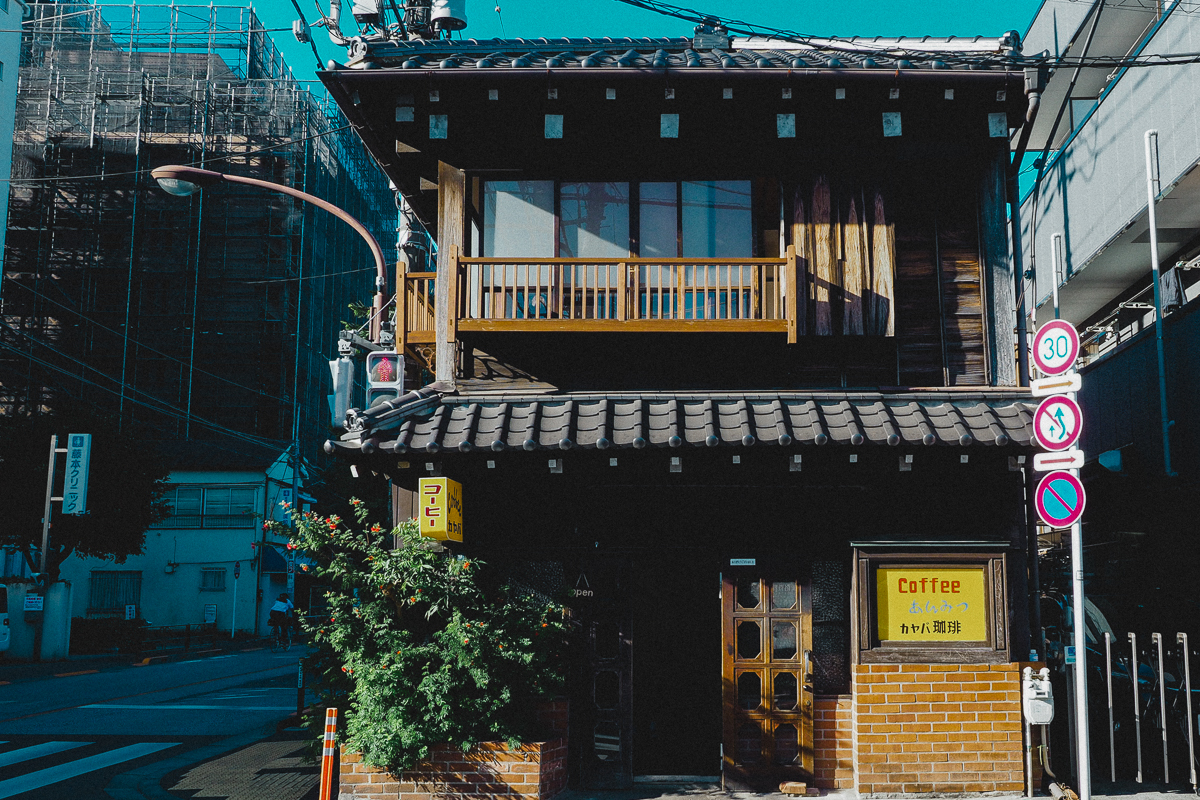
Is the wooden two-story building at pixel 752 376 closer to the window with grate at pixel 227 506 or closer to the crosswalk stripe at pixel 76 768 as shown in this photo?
the crosswalk stripe at pixel 76 768

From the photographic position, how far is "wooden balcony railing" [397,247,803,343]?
395 inches

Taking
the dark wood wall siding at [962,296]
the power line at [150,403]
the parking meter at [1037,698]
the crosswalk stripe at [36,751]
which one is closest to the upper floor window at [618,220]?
the dark wood wall siding at [962,296]

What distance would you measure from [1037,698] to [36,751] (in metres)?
12.7

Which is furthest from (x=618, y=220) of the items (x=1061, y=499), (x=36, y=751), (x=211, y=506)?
(x=211, y=506)

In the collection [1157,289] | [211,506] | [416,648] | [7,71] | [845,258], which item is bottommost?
[416,648]

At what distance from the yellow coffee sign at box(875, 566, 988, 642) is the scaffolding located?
125 feet

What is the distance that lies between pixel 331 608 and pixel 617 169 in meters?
5.81

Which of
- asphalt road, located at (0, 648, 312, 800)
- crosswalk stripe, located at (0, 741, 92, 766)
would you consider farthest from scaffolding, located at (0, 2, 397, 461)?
crosswalk stripe, located at (0, 741, 92, 766)

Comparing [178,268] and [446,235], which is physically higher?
[178,268]

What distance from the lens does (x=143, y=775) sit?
37.8ft

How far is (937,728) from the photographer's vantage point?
968 cm

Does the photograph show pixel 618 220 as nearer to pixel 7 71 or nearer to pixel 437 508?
pixel 437 508

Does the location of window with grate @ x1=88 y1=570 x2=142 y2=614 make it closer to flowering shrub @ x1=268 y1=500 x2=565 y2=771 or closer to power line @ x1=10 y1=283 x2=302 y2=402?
power line @ x1=10 y1=283 x2=302 y2=402

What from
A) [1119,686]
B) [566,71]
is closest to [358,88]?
[566,71]
